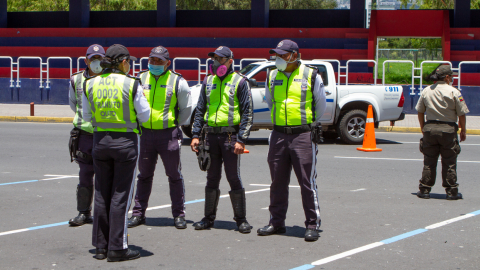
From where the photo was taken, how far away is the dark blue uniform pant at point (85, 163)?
631 centimetres

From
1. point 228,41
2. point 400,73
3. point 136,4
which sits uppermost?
point 136,4

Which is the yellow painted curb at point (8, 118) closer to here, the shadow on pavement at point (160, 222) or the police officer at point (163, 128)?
the shadow on pavement at point (160, 222)

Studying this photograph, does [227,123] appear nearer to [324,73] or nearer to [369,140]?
[369,140]

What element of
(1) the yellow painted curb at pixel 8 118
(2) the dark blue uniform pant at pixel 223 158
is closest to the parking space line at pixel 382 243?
(2) the dark blue uniform pant at pixel 223 158

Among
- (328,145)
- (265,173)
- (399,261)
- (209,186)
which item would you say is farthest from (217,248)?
(328,145)

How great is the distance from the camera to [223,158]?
619 cm

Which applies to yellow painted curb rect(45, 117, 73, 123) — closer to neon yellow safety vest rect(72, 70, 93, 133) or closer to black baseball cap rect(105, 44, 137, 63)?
neon yellow safety vest rect(72, 70, 93, 133)

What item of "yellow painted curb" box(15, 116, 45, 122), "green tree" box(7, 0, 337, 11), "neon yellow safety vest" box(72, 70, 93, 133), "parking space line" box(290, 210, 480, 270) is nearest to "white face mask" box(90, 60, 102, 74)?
"neon yellow safety vest" box(72, 70, 93, 133)

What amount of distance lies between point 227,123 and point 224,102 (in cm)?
23

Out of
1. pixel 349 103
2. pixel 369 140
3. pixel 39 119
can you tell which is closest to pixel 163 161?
pixel 369 140

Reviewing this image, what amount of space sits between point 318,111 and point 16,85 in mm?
19801

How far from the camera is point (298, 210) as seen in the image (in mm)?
7145

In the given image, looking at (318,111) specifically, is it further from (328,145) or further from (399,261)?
(328,145)

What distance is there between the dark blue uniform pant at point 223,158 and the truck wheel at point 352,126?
7924 mm
